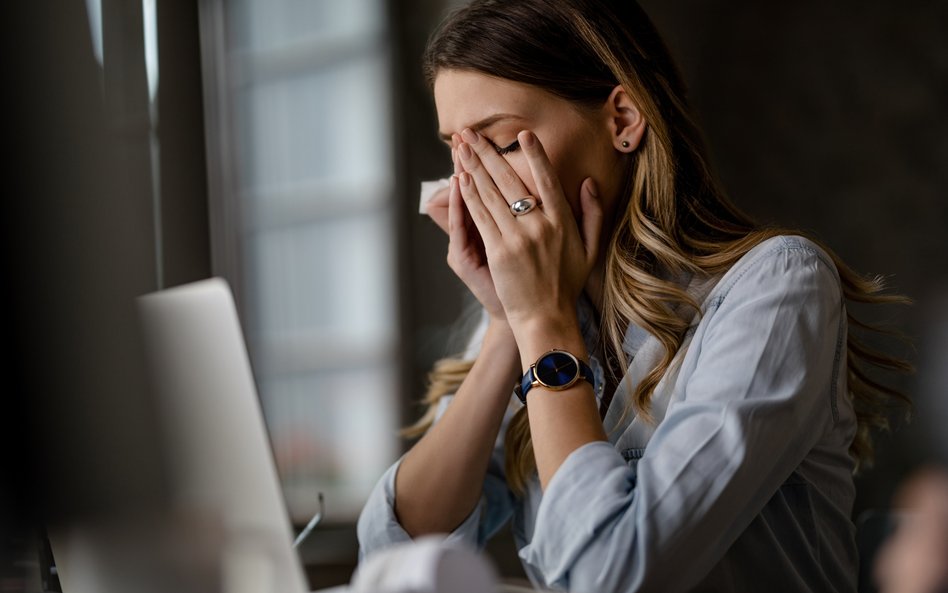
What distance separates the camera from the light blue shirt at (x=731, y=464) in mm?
779

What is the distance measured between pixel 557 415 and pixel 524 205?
0.98 feet

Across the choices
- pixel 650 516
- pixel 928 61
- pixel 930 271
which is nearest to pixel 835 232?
pixel 930 271

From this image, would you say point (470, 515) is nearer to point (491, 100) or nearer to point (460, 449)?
point (460, 449)

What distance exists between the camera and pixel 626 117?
1.12 meters

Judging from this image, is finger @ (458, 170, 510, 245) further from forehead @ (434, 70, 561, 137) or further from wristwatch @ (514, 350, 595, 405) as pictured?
wristwatch @ (514, 350, 595, 405)

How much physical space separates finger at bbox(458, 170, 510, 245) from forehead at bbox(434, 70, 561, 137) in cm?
7

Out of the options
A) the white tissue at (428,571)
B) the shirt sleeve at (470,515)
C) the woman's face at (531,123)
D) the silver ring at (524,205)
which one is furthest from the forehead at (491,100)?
the white tissue at (428,571)

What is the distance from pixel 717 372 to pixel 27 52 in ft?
2.20

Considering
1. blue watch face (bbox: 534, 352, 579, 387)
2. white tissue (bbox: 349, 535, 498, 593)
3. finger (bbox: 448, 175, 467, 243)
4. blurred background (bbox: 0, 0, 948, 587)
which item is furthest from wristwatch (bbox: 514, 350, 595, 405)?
blurred background (bbox: 0, 0, 948, 587)

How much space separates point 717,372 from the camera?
2.83ft

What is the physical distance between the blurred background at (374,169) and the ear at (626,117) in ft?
2.90

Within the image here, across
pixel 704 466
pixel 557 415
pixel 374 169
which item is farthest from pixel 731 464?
pixel 374 169

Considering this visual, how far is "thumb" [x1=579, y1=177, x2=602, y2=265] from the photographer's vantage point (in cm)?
108

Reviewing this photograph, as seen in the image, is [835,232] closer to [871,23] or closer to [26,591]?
[871,23]
